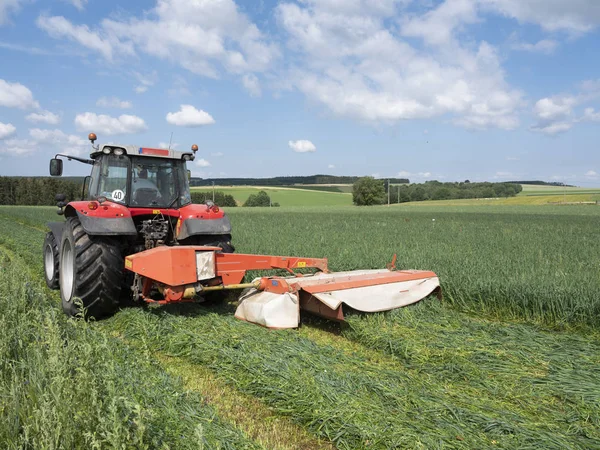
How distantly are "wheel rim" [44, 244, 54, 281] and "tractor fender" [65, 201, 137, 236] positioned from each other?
2303 millimetres

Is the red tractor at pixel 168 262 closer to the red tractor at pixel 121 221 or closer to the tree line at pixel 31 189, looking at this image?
the red tractor at pixel 121 221

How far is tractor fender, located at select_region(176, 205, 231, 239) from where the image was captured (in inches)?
236

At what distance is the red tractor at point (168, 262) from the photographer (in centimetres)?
514

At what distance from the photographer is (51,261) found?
7.72 metres

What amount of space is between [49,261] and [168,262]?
12.9 ft

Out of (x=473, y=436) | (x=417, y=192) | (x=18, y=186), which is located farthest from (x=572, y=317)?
(x=417, y=192)

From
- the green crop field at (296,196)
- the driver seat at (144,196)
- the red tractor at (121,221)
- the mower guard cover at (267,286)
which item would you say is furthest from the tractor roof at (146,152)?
the green crop field at (296,196)

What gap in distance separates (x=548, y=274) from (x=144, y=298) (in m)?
5.15

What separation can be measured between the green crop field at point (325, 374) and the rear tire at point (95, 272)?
0.25 m

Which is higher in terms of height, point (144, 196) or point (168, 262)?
point (144, 196)

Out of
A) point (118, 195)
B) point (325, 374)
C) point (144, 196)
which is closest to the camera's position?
point (325, 374)

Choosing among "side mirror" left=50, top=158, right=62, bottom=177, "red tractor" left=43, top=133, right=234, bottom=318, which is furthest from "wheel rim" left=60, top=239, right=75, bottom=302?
"side mirror" left=50, top=158, right=62, bottom=177

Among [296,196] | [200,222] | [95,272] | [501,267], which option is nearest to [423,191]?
[296,196]

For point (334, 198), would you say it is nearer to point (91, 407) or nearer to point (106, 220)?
point (106, 220)
